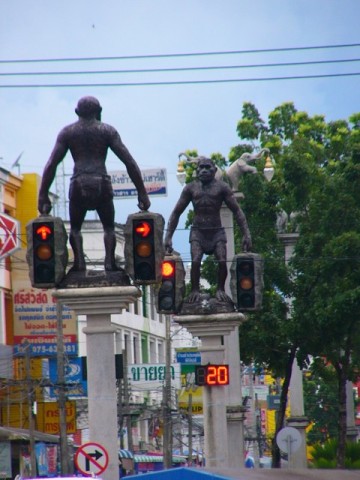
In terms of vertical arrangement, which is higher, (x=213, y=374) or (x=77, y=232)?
(x=77, y=232)

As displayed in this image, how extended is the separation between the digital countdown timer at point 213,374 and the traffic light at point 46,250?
8.35m

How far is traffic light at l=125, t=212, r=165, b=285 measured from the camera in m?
19.6

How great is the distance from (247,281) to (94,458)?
256 inches

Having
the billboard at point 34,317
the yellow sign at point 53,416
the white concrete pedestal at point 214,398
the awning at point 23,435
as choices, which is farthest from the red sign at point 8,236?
the white concrete pedestal at point 214,398

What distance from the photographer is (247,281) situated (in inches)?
1014

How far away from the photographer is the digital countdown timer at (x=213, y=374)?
2792 centimetres

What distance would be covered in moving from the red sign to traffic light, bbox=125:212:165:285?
30.3 metres

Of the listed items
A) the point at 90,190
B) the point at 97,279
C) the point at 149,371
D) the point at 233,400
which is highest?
the point at 90,190

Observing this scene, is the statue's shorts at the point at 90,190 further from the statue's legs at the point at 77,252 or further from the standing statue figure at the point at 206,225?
the standing statue figure at the point at 206,225

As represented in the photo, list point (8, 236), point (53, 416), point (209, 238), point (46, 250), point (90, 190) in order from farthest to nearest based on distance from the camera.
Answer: point (53, 416) < point (8, 236) < point (209, 238) < point (90, 190) < point (46, 250)

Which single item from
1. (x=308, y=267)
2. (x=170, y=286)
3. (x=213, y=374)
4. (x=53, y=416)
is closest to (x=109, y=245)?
(x=170, y=286)

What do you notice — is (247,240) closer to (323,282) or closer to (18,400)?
(323,282)

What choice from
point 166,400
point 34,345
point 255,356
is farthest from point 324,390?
point 255,356

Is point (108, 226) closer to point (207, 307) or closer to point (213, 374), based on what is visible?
point (207, 307)
